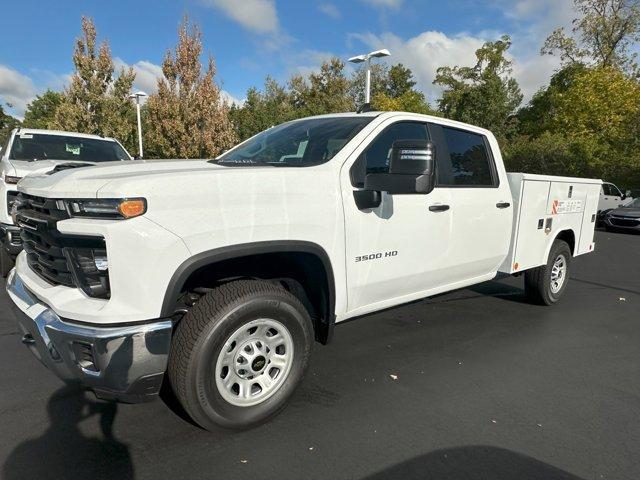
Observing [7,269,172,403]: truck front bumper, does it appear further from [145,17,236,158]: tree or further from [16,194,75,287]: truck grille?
[145,17,236,158]: tree

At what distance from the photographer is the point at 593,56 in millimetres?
30547

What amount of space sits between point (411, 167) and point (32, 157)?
597cm

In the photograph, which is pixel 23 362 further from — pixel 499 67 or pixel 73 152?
pixel 499 67

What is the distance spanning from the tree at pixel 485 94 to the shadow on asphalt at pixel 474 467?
3754cm

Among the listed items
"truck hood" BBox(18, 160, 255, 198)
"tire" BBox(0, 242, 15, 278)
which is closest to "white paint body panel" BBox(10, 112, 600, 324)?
"truck hood" BBox(18, 160, 255, 198)

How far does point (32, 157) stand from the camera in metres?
6.36

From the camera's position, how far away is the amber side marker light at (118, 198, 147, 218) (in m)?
2.06

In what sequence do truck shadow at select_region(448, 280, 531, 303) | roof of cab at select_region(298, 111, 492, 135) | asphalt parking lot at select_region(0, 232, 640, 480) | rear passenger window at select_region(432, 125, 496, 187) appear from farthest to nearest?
1. truck shadow at select_region(448, 280, 531, 303)
2. rear passenger window at select_region(432, 125, 496, 187)
3. roof of cab at select_region(298, 111, 492, 135)
4. asphalt parking lot at select_region(0, 232, 640, 480)

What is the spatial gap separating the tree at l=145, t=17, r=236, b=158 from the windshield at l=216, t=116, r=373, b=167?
12.8m

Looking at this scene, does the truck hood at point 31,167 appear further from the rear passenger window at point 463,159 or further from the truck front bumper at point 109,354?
the rear passenger window at point 463,159

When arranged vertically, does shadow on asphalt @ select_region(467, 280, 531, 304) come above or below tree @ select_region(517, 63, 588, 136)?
below

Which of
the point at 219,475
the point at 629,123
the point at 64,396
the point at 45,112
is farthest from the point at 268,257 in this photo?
the point at 45,112

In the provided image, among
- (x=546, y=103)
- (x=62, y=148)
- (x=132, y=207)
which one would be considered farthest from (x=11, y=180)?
(x=546, y=103)

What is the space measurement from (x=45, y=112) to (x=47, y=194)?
6286 cm
